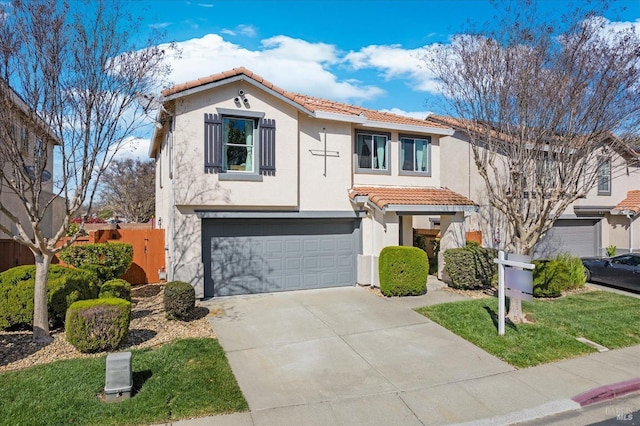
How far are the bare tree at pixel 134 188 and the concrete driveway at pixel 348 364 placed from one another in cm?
2982

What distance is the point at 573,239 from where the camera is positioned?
20266mm

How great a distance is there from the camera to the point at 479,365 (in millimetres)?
6891

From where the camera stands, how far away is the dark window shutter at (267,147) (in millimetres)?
11359

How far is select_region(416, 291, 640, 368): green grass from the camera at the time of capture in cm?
758

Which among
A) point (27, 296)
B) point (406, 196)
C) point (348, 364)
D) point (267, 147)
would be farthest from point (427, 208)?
point (27, 296)

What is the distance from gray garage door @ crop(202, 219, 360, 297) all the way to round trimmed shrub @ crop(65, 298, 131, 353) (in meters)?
4.44

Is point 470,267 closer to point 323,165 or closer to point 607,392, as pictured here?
point 323,165

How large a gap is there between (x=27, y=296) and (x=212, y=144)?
543 centimetres

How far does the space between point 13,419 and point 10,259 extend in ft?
28.6

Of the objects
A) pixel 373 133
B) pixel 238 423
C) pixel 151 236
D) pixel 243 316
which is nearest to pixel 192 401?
pixel 238 423

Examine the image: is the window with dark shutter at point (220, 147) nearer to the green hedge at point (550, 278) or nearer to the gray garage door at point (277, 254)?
the gray garage door at point (277, 254)

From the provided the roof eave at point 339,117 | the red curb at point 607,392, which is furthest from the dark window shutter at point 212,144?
the red curb at point 607,392

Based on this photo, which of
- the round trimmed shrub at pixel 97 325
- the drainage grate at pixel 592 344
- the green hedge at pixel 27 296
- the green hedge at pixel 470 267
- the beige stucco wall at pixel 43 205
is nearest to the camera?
the round trimmed shrub at pixel 97 325

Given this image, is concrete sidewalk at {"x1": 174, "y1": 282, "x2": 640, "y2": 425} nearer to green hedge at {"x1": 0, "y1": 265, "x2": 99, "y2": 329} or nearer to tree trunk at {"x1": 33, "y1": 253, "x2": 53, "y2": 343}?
green hedge at {"x1": 0, "y1": 265, "x2": 99, "y2": 329}
